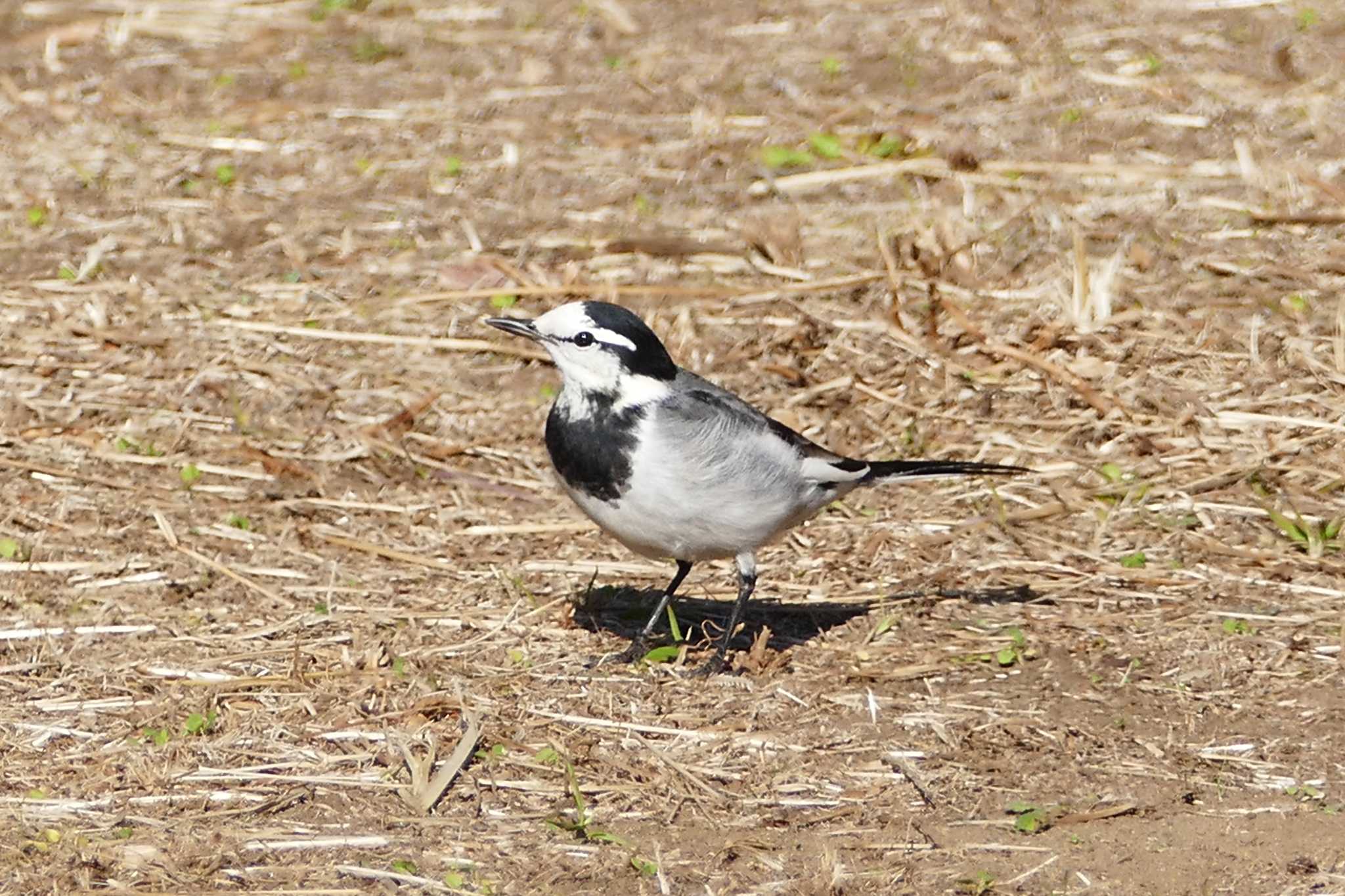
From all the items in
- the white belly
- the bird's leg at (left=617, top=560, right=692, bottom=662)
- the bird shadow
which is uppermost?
the white belly

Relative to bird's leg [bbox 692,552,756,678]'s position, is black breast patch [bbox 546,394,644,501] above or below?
above

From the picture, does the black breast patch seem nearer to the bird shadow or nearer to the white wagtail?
the white wagtail

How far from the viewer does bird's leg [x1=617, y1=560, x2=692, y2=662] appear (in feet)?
19.6

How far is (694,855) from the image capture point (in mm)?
4703

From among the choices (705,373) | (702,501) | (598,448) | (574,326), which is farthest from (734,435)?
(705,373)

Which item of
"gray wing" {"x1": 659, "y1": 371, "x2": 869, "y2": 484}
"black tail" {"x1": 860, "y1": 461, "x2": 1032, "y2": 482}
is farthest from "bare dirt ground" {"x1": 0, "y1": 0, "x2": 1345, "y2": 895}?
"gray wing" {"x1": 659, "y1": 371, "x2": 869, "y2": 484}

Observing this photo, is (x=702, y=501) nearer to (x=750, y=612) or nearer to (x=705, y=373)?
(x=750, y=612)

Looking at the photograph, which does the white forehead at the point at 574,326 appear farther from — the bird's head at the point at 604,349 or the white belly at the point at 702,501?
the white belly at the point at 702,501

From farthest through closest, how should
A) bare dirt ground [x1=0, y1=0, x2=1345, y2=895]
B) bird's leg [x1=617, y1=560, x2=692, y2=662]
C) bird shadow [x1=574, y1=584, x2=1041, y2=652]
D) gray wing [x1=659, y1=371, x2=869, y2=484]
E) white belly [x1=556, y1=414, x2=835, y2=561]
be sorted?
bird shadow [x1=574, y1=584, x2=1041, y2=652] < bird's leg [x1=617, y1=560, x2=692, y2=662] < gray wing [x1=659, y1=371, x2=869, y2=484] < white belly [x1=556, y1=414, x2=835, y2=561] < bare dirt ground [x1=0, y1=0, x2=1345, y2=895]

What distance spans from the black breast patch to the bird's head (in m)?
0.06

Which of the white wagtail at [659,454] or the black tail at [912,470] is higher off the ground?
the white wagtail at [659,454]

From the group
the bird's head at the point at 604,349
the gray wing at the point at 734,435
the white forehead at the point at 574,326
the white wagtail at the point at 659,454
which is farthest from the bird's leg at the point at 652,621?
the white forehead at the point at 574,326

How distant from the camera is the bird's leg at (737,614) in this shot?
591cm

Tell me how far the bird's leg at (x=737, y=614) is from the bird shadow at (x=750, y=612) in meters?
0.18
